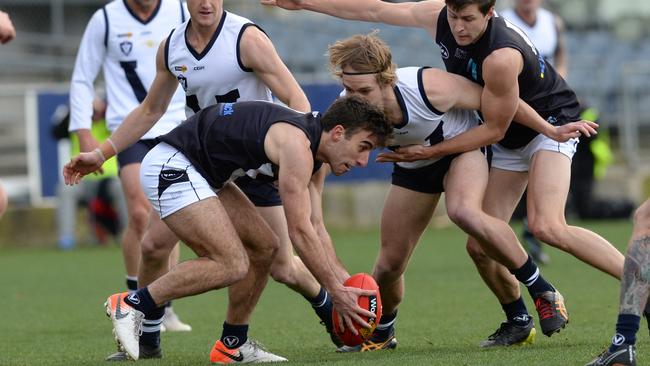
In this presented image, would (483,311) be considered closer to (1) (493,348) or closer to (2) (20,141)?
(1) (493,348)

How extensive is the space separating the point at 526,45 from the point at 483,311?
102 inches

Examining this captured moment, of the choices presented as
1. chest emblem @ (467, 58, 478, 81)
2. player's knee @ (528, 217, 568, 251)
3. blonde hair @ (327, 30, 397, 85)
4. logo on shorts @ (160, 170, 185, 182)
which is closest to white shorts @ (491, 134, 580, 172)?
player's knee @ (528, 217, 568, 251)

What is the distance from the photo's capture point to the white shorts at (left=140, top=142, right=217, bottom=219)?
6234 millimetres

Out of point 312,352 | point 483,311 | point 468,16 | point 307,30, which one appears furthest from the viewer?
point 307,30

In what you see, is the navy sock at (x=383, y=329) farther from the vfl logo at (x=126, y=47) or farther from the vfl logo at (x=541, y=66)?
the vfl logo at (x=126, y=47)

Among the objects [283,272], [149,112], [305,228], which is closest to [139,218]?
[149,112]

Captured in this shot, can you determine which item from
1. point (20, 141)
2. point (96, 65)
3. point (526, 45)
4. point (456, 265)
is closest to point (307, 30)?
point (20, 141)

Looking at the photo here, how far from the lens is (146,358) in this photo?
6801 millimetres

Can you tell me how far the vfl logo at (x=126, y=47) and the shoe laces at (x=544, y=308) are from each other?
3.64 metres

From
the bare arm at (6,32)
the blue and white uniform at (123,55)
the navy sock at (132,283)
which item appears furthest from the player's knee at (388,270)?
the bare arm at (6,32)

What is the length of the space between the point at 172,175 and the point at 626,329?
2.34 meters

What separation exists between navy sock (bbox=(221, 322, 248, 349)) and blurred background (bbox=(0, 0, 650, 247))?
9.64m

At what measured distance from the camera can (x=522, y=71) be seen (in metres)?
6.72

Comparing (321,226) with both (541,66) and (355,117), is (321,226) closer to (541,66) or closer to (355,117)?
(355,117)
